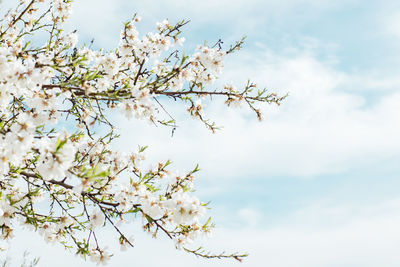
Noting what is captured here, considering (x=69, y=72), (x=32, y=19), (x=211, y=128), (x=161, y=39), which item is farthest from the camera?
(x=32, y=19)

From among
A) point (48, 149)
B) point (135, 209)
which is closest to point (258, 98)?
point (135, 209)

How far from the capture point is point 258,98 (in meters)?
5.14

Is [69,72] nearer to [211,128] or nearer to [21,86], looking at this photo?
[21,86]

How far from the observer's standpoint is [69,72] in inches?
174

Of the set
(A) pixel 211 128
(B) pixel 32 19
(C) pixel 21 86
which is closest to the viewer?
(C) pixel 21 86

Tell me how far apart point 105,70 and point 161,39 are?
2.66 feet

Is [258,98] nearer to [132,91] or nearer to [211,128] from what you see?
[211,128]

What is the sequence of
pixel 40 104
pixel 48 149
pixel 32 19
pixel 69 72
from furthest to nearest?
pixel 32 19 → pixel 69 72 → pixel 40 104 → pixel 48 149

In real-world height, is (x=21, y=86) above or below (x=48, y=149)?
above

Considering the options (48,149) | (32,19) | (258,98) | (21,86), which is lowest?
(48,149)

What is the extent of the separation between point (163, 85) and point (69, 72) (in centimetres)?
105

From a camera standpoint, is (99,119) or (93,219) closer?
(93,219)

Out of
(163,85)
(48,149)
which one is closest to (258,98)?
(163,85)

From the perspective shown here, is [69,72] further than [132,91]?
Yes
